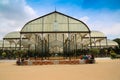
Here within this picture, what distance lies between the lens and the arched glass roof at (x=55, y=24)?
42.4m

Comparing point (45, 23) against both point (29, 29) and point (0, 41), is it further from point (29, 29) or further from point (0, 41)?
point (0, 41)

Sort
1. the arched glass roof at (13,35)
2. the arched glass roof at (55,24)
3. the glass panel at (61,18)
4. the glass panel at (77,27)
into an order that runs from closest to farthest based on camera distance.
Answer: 1. the arched glass roof at (55,24)
2. the glass panel at (77,27)
3. the glass panel at (61,18)
4. the arched glass roof at (13,35)

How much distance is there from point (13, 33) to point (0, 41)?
6396mm

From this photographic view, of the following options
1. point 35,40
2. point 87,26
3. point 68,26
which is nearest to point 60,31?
point 68,26

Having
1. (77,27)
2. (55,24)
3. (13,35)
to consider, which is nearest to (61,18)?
(55,24)

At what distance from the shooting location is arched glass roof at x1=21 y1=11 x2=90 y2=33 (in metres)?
42.4

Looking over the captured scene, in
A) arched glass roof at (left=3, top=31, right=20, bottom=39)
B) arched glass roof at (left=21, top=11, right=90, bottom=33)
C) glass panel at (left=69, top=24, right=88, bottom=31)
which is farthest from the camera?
arched glass roof at (left=3, top=31, right=20, bottom=39)

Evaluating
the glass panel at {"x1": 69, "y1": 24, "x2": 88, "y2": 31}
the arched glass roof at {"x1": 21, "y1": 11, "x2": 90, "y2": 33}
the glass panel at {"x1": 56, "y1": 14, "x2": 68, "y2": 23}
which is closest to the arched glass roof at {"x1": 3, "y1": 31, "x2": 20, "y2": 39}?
the arched glass roof at {"x1": 21, "y1": 11, "x2": 90, "y2": 33}

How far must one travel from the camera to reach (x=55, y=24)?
4288 centimetres

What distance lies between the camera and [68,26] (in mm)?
42656

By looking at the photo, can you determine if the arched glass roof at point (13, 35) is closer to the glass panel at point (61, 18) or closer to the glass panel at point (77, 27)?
the glass panel at point (61, 18)

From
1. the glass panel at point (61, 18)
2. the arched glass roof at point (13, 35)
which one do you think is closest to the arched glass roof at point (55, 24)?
the glass panel at point (61, 18)

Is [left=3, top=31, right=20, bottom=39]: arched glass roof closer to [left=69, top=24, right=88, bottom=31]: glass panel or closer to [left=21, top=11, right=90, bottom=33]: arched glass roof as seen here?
[left=21, top=11, right=90, bottom=33]: arched glass roof

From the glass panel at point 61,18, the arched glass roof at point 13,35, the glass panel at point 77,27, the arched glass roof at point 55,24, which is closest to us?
the arched glass roof at point 55,24
